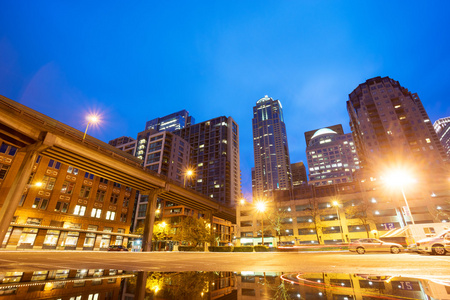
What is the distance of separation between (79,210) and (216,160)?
270ft

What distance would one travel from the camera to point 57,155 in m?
35.2

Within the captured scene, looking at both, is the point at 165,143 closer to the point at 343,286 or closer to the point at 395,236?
the point at 395,236

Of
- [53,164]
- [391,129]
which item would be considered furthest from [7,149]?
[391,129]

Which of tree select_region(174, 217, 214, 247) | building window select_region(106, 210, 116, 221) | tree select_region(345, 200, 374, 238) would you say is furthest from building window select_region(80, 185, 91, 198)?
tree select_region(345, 200, 374, 238)

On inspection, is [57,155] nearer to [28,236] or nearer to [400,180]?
[28,236]

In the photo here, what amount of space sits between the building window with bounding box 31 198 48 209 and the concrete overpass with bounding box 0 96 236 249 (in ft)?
36.4

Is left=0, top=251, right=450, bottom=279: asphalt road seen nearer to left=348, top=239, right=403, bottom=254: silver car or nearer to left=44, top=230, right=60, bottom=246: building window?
left=348, top=239, right=403, bottom=254: silver car

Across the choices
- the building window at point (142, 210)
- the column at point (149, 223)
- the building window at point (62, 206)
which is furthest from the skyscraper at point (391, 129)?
the building window at point (62, 206)

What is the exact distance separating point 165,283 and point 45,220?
175ft

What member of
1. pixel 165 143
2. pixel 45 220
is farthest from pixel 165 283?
pixel 165 143

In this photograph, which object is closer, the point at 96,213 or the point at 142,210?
the point at 96,213

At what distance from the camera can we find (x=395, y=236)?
27922 mm

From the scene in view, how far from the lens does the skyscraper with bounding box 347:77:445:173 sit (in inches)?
3890

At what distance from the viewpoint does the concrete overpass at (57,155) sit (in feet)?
89.1
